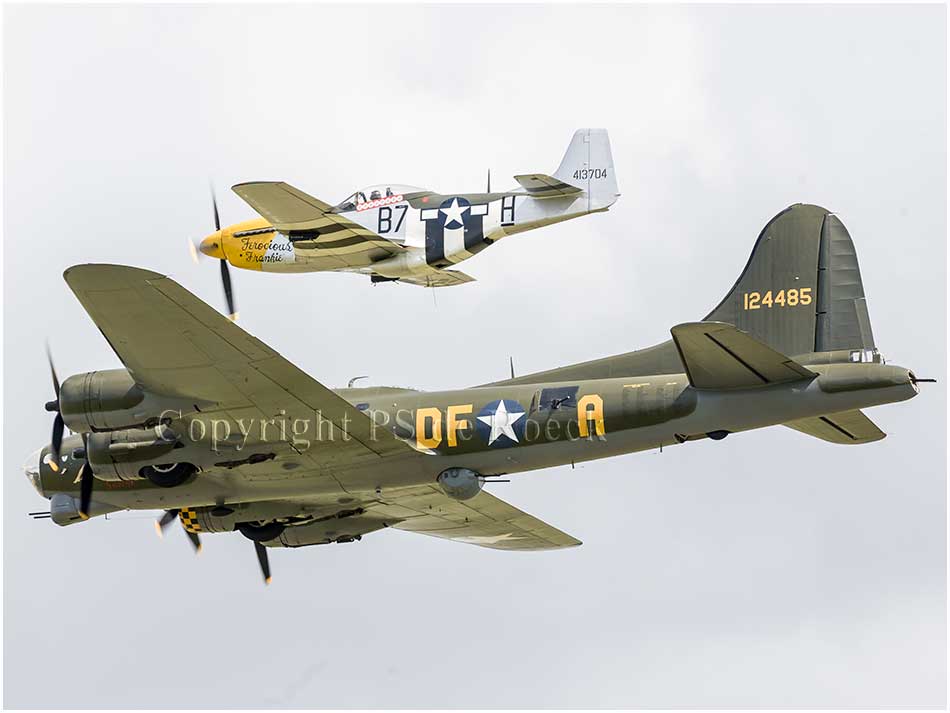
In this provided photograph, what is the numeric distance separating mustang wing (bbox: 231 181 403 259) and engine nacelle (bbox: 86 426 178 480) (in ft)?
37.7

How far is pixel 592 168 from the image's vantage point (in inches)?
1794

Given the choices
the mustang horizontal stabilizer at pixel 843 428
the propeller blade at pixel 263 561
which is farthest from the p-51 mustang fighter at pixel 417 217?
→ the mustang horizontal stabilizer at pixel 843 428

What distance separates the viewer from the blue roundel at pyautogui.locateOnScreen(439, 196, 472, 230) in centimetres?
4581

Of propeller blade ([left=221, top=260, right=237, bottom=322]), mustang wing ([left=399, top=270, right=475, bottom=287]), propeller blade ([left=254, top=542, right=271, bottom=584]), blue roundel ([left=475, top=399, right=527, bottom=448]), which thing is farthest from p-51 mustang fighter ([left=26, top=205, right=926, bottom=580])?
mustang wing ([left=399, top=270, right=475, bottom=287])

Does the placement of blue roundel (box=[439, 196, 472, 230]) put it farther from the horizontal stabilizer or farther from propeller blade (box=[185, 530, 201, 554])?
propeller blade (box=[185, 530, 201, 554])

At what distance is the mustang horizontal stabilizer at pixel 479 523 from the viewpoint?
40.3 meters

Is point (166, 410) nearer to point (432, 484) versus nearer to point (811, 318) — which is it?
point (432, 484)

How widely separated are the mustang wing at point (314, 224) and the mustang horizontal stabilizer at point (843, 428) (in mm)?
15123

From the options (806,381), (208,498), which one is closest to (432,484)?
(208,498)

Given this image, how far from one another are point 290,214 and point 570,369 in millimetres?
12836

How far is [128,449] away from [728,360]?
40.1 feet

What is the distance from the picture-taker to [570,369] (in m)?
35.9

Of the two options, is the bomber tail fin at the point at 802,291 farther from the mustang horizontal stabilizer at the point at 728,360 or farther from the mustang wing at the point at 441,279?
the mustang wing at the point at 441,279

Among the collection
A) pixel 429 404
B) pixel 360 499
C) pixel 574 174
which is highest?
A: pixel 574 174
